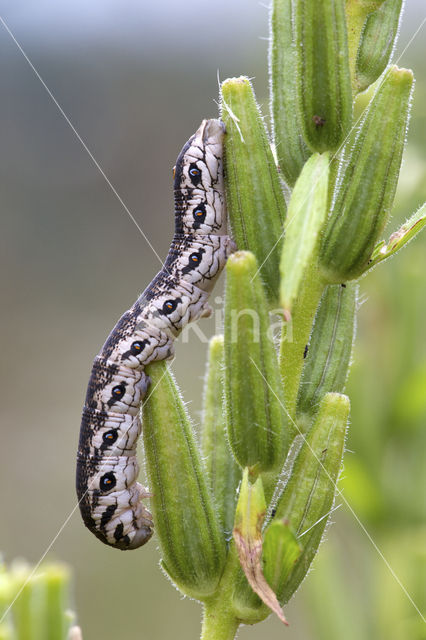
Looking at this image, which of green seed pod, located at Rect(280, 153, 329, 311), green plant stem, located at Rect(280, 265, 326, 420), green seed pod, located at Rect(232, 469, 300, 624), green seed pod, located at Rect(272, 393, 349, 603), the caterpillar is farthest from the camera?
the caterpillar

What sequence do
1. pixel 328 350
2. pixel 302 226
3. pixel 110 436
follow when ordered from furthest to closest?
pixel 110 436 → pixel 328 350 → pixel 302 226

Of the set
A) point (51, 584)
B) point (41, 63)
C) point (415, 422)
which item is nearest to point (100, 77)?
point (41, 63)

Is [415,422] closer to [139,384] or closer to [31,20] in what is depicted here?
[139,384]

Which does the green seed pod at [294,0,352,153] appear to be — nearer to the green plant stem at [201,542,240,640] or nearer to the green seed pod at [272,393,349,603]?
the green seed pod at [272,393,349,603]

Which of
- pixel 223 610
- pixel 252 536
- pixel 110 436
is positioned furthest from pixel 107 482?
pixel 252 536

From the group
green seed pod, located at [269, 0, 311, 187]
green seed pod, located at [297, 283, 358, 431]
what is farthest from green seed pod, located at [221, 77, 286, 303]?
green seed pod, located at [297, 283, 358, 431]

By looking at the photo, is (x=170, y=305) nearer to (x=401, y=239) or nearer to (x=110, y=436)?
(x=110, y=436)
